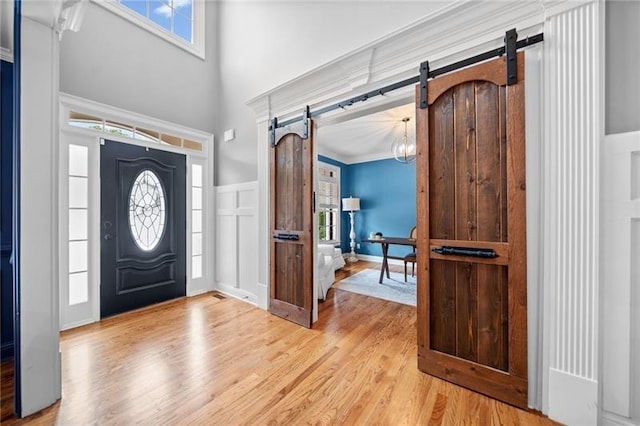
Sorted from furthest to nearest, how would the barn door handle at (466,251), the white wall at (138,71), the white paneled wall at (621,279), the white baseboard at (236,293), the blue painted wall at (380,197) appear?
the blue painted wall at (380,197), the white baseboard at (236,293), the white wall at (138,71), the barn door handle at (466,251), the white paneled wall at (621,279)

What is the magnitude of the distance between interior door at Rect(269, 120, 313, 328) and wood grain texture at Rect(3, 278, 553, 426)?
0.76 feet

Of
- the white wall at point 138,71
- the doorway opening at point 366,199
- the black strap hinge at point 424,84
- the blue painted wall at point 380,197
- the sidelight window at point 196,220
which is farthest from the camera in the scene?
the blue painted wall at point 380,197

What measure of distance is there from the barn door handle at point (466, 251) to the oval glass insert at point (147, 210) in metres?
3.20

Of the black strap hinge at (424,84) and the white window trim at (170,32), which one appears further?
the white window trim at (170,32)

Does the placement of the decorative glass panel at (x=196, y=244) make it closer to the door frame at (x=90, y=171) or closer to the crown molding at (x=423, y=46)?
the door frame at (x=90, y=171)

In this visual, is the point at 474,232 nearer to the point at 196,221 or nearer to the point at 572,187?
the point at 572,187

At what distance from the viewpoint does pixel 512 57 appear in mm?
1491

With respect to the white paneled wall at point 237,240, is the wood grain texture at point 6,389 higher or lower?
lower

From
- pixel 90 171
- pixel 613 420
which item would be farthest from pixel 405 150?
pixel 90 171

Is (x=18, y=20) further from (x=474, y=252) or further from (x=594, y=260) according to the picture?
(x=594, y=260)

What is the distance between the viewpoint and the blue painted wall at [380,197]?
232 inches

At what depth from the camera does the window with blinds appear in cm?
622

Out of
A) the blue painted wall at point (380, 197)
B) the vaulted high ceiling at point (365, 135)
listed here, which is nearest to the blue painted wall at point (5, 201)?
the vaulted high ceiling at point (365, 135)

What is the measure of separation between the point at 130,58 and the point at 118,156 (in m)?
1.17
